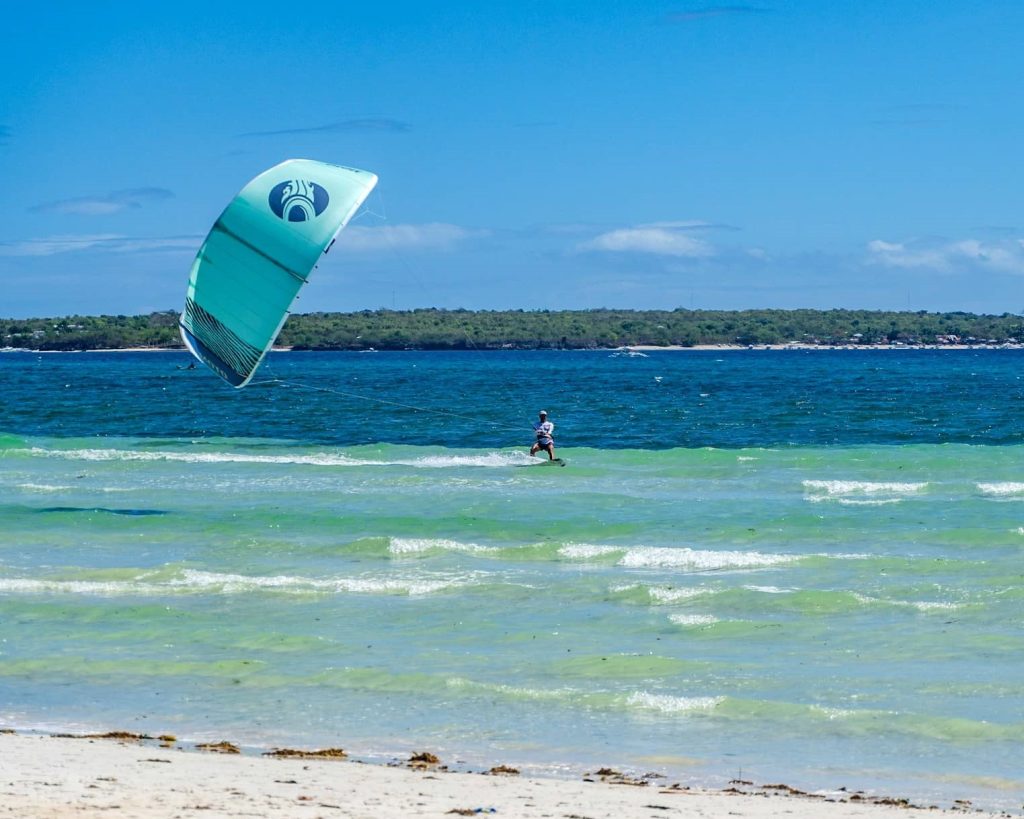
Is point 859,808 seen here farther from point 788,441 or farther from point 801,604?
point 788,441

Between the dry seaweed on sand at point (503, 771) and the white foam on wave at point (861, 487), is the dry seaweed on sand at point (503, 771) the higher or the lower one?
the lower one

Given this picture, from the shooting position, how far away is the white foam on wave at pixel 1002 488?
81.2 feet

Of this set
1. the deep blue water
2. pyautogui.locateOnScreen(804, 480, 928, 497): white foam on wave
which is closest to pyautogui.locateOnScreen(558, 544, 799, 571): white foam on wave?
pyautogui.locateOnScreen(804, 480, 928, 497): white foam on wave

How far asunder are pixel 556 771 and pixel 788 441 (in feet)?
95.4

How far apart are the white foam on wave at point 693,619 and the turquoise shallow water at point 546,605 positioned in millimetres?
51

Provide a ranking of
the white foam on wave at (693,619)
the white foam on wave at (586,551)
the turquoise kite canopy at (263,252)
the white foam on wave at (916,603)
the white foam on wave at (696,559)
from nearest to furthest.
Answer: the white foam on wave at (693,619), the white foam on wave at (916,603), the white foam on wave at (696,559), the white foam on wave at (586,551), the turquoise kite canopy at (263,252)

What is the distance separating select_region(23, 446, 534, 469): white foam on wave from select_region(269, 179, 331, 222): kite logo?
1245 cm

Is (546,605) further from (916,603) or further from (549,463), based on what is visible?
(549,463)

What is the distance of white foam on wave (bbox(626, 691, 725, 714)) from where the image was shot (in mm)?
11047

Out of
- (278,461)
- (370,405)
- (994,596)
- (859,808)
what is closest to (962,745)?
(859,808)

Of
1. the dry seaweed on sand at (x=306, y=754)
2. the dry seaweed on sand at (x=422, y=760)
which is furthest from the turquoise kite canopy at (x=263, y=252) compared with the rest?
the dry seaweed on sand at (x=422, y=760)

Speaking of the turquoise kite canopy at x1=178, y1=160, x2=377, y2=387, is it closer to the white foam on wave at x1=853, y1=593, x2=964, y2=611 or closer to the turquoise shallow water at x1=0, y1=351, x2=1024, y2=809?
the turquoise shallow water at x1=0, y1=351, x2=1024, y2=809

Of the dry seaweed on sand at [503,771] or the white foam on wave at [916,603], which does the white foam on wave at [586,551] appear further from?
the dry seaweed on sand at [503,771]

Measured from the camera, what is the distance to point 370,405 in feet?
184
